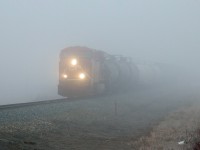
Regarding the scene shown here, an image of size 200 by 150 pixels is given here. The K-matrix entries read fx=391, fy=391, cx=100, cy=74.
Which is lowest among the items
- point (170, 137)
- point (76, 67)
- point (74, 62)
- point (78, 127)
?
point (170, 137)

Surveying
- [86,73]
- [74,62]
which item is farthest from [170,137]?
[74,62]

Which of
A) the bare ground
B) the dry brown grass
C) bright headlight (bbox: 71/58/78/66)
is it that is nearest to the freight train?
bright headlight (bbox: 71/58/78/66)

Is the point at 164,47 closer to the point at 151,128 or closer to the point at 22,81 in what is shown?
the point at 22,81

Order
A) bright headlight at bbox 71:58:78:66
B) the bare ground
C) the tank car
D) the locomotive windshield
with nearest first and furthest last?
1. the bare ground
2. the tank car
3. the locomotive windshield
4. bright headlight at bbox 71:58:78:66

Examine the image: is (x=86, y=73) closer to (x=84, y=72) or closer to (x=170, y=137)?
(x=84, y=72)

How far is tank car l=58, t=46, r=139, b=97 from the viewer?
2647cm

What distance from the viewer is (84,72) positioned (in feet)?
87.6

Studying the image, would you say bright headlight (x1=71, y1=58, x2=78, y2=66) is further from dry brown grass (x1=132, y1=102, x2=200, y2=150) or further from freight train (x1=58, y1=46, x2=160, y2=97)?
dry brown grass (x1=132, y1=102, x2=200, y2=150)

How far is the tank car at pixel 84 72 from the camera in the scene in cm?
2647

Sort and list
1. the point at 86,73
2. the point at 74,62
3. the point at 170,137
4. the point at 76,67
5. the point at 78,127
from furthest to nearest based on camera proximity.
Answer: the point at 74,62 < the point at 76,67 < the point at 86,73 < the point at 78,127 < the point at 170,137

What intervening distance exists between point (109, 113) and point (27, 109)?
4.61 metres

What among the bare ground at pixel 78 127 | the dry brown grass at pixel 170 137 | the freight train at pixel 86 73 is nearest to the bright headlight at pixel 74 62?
the freight train at pixel 86 73

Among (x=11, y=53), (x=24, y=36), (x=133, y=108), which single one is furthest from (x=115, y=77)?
(x=24, y=36)

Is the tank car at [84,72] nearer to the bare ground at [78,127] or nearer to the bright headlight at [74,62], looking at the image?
the bright headlight at [74,62]
